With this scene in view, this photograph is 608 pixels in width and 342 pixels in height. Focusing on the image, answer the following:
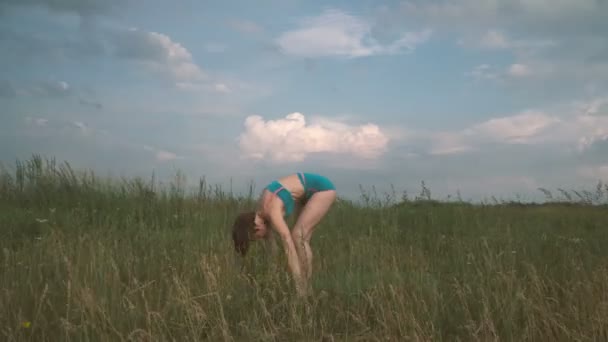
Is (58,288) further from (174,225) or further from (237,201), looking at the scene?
(237,201)

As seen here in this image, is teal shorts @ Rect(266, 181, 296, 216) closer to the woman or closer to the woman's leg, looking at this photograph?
the woman

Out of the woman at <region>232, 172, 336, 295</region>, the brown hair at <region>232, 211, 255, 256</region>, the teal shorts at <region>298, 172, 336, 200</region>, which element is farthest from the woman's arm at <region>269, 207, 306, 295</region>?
the teal shorts at <region>298, 172, 336, 200</region>

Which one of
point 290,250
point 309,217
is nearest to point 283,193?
point 309,217

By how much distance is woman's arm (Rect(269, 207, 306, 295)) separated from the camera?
15.9 feet

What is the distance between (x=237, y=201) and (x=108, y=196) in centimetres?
244

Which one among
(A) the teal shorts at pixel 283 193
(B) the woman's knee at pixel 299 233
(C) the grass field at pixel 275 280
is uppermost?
(A) the teal shorts at pixel 283 193

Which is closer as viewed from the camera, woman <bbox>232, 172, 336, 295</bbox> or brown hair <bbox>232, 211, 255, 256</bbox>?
woman <bbox>232, 172, 336, 295</bbox>

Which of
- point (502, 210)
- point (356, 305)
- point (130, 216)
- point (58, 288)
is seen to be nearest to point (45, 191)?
point (130, 216)

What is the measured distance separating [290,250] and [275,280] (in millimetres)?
333

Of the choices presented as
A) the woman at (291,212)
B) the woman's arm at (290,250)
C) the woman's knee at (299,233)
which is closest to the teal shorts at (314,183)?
the woman at (291,212)

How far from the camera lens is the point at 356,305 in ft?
15.6

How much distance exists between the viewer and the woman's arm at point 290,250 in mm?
4832

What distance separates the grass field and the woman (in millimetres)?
222

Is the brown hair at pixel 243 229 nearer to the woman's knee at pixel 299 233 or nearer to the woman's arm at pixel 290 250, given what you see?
the woman's arm at pixel 290 250
